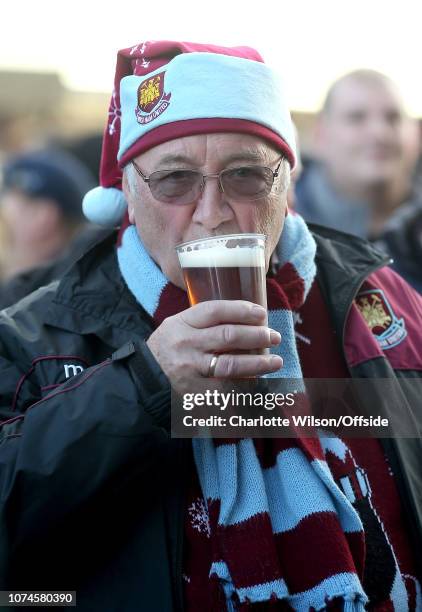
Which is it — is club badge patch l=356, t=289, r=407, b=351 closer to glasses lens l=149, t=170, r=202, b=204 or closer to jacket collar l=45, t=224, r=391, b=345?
jacket collar l=45, t=224, r=391, b=345

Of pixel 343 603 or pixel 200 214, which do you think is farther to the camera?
pixel 200 214

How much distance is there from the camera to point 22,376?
2.17 m

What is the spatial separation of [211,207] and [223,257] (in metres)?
0.32

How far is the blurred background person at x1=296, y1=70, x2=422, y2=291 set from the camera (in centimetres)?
483

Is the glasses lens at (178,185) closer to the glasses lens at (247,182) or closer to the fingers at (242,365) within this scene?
the glasses lens at (247,182)

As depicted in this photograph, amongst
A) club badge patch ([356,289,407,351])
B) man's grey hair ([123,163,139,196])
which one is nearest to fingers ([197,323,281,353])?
man's grey hair ([123,163,139,196])

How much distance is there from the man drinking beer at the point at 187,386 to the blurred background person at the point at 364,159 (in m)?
2.48

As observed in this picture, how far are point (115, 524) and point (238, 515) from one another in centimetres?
31

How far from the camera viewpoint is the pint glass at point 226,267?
1.84 meters

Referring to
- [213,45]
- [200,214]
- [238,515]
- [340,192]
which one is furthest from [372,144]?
[238,515]

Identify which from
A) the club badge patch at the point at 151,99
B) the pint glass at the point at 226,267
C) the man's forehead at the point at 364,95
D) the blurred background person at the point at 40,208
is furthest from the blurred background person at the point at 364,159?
the pint glass at the point at 226,267

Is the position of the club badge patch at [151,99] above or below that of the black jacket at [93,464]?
above

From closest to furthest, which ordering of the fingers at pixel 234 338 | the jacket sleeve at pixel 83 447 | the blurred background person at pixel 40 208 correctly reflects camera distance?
the fingers at pixel 234 338, the jacket sleeve at pixel 83 447, the blurred background person at pixel 40 208

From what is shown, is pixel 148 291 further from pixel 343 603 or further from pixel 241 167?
pixel 343 603
